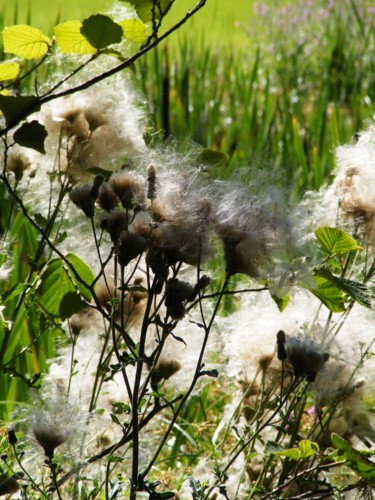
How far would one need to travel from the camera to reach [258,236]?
110 centimetres

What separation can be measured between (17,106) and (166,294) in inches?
14.9

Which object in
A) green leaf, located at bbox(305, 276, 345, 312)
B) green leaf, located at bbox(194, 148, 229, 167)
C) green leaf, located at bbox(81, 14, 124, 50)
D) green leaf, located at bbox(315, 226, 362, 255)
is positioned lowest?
green leaf, located at bbox(305, 276, 345, 312)

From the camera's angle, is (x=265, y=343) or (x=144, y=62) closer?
(x=265, y=343)

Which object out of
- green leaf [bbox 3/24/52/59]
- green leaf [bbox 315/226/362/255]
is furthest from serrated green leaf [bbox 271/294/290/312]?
green leaf [bbox 3/24/52/59]

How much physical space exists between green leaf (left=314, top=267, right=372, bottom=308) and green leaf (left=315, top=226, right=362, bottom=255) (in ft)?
0.20

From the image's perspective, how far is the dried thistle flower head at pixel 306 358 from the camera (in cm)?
116

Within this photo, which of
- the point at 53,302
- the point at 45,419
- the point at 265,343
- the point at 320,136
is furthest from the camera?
the point at 320,136

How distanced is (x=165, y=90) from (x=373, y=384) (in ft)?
9.04

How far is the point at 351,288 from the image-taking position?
115 cm

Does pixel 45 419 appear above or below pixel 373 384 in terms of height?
above

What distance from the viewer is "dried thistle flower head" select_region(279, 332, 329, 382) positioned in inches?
45.8

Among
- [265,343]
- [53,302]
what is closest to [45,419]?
[53,302]

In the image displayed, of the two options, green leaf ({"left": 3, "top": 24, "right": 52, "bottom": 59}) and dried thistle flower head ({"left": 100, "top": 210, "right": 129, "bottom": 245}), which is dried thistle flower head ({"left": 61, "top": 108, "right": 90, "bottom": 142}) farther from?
dried thistle flower head ({"left": 100, "top": 210, "right": 129, "bottom": 245})

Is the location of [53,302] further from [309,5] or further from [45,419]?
[309,5]
